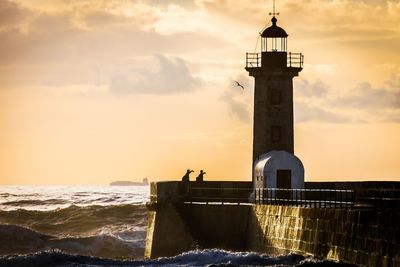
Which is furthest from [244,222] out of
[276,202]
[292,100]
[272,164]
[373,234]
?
[373,234]

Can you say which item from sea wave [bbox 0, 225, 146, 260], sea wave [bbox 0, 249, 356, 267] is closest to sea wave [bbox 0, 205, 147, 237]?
sea wave [bbox 0, 225, 146, 260]

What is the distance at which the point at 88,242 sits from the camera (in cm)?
4750

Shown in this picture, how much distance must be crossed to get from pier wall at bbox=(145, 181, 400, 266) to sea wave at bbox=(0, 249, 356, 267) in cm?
80

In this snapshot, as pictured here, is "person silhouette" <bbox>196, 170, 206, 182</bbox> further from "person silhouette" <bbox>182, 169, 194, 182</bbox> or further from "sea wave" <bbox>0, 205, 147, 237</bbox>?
"sea wave" <bbox>0, 205, 147, 237</bbox>

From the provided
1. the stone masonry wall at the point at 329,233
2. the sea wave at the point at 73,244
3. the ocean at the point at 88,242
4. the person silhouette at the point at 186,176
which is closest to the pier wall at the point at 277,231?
the stone masonry wall at the point at 329,233

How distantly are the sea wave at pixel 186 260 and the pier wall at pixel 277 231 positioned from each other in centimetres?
80

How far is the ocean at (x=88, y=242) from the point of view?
106 ft

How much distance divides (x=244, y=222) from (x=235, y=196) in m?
3.99

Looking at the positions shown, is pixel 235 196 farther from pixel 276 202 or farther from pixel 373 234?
pixel 373 234

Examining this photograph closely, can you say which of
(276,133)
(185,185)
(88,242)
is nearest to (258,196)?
(185,185)

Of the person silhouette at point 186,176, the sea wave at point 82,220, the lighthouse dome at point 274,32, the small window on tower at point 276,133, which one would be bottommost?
the sea wave at point 82,220

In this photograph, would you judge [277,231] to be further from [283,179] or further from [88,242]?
A: [88,242]

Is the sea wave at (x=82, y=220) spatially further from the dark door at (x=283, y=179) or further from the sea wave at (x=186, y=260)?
the sea wave at (x=186, y=260)

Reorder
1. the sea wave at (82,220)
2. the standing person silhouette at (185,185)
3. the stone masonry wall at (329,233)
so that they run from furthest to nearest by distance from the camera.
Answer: the sea wave at (82,220) < the standing person silhouette at (185,185) < the stone masonry wall at (329,233)
